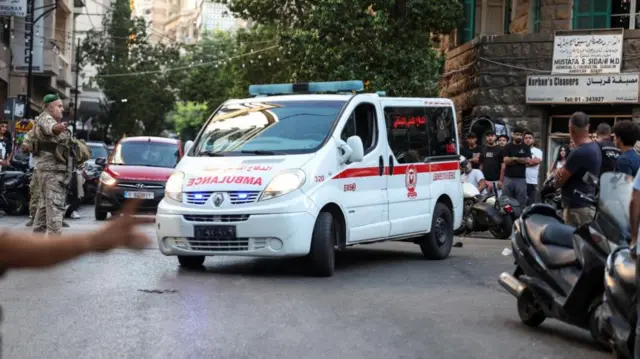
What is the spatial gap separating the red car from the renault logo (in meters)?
7.42

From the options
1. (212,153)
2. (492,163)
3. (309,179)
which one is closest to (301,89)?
(212,153)

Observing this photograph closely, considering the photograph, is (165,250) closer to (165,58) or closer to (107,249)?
(107,249)

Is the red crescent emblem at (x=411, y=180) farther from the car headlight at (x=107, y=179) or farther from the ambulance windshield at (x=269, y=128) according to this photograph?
the car headlight at (x=107, y=179)

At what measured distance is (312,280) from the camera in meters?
10.0

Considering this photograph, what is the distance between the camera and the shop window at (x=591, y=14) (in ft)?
73.5

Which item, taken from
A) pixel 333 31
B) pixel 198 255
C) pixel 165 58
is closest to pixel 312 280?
pixel 198 255

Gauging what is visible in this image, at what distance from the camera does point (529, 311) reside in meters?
7.65

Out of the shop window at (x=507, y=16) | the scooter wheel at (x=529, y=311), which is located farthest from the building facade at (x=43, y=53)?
the scooter wheel at (x=529, y=311)

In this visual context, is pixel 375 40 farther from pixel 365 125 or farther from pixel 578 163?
pixel 578 163

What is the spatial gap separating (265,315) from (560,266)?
227 cm

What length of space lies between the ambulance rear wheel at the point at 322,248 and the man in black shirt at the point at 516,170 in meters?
8.06

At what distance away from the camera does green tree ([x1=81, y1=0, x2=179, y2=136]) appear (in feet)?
215

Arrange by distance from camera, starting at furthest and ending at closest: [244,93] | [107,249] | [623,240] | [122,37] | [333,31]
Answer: [122,37]
[244,93]
[333,31]
[623,240]
[107,249]

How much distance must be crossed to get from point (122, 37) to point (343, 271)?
57073 mm
